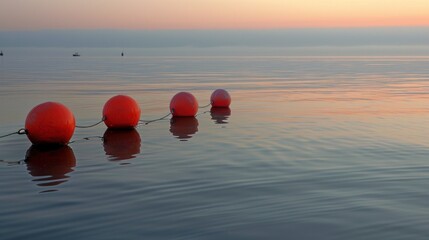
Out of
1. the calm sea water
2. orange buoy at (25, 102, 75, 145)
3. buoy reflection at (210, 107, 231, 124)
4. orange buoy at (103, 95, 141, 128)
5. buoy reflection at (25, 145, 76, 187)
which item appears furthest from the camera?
buoy reflection at (210, 107, 231, 124)

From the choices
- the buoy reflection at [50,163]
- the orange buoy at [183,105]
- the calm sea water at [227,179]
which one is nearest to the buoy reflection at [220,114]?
the calm sea water at [227,179]

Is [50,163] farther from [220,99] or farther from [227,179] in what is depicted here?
[220,99]

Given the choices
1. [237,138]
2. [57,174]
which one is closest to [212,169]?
[57,174]

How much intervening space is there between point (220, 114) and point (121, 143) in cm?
601

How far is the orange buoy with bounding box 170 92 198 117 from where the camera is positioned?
Answer: 1742 cm

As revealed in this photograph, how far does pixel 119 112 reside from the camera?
14.5 m

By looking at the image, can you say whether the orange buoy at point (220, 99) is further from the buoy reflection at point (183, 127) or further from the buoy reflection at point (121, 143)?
the buoy reflection at point (121, 143)

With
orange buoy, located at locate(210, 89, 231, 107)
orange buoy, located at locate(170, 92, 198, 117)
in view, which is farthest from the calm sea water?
orange buoy, located at locate(210, 89, 231, 107)

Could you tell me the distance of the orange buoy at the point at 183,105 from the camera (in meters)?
17.4

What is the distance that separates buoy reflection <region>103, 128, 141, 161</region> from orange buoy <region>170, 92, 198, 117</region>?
9.24 feet

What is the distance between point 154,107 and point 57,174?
35.7 ft

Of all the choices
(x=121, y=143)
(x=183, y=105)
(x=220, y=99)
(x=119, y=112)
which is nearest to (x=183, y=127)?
(x=119, y=112)

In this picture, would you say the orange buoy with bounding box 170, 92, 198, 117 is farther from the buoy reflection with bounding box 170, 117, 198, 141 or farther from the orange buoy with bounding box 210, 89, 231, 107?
the orange buoy with bounding box 210, 89, 231, 107

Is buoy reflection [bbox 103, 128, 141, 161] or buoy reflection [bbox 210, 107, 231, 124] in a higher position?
buoy reflection [bbox 210, 107, 231, 124]
